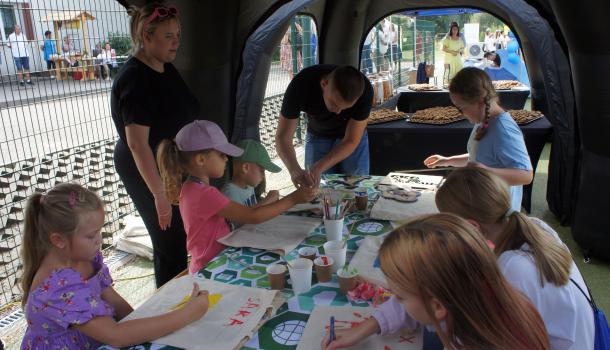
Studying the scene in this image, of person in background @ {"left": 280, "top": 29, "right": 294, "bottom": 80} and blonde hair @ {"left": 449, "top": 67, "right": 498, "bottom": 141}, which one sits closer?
blonde hair @ {"left": 449, "top": 67, "right": 498, "bottom": 141}

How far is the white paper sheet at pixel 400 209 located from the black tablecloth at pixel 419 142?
2287 mm

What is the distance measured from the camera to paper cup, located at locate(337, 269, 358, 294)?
55.6 inches

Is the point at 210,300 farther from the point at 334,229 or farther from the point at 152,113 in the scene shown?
the point at 152,113

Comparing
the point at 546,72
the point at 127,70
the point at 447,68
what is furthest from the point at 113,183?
the point at 447,68

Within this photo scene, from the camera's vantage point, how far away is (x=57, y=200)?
1316 millimetres

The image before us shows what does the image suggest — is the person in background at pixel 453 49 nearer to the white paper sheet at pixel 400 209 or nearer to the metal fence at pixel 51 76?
the metal fence at pixel 51 76

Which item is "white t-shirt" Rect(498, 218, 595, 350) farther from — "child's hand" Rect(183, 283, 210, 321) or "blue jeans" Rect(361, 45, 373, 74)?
"blue jeans" Rect(361, 45, 373, 74)

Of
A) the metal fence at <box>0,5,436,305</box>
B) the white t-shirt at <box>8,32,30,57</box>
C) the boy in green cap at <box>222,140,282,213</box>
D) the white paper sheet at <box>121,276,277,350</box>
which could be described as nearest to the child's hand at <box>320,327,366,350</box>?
the white paper sheet at <box>121,276,277,350</box>

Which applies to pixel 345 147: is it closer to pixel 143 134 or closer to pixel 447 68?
pixel 143 134

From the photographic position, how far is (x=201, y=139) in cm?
189

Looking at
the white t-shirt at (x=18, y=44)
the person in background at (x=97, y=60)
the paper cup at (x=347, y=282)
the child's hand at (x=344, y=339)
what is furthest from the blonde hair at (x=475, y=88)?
the person in background at (x=97, y=60)

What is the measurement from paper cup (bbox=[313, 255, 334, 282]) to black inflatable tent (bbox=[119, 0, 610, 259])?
2.07m

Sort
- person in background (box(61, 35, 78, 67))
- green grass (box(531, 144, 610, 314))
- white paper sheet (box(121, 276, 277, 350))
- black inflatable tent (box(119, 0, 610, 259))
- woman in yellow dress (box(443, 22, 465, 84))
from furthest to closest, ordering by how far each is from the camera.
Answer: woman in yellow dress (box(443, 22, 465, 84)) < person in background (box(61, 35, 78, 67)) < black inflatable tent (box(119, 0, 610, 259)) < green grass (box(531, 144, 610, 314)) < white paper sheet (box(121, 276, 277, 350))

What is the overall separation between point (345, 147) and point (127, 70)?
1276 mm
